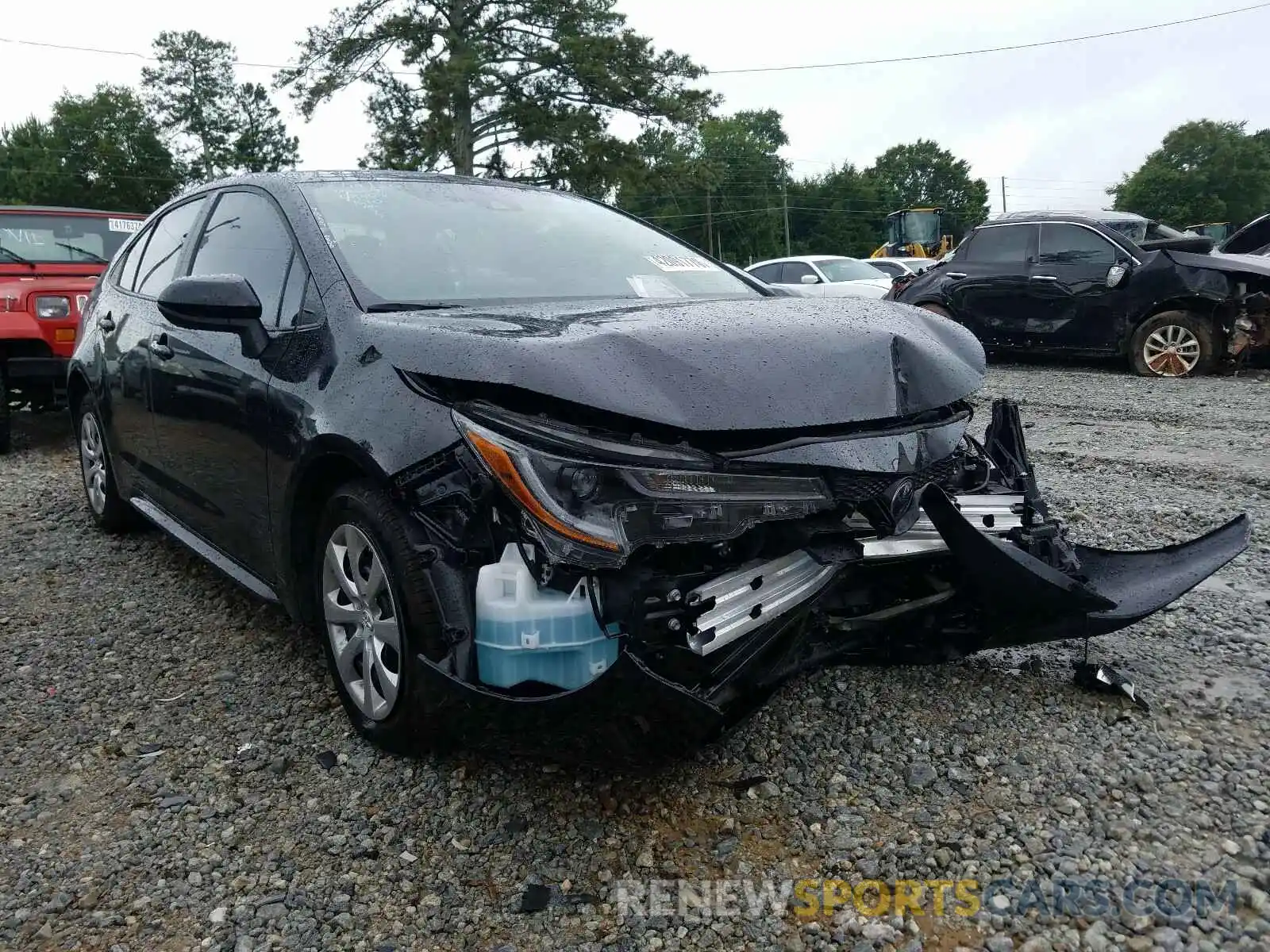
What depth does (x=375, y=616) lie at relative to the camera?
8.02ft

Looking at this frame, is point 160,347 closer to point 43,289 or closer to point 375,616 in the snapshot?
point 375,616

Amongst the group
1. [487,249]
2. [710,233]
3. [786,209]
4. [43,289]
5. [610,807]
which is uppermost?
[786,209]

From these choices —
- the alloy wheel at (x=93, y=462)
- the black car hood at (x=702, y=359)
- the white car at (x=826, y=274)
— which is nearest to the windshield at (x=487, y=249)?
the black car hood at (x=702, y=359)

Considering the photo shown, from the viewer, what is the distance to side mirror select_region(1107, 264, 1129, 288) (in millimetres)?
9289

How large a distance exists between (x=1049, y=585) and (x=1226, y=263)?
8224 millimetres

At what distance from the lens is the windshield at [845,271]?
15562 millimetres

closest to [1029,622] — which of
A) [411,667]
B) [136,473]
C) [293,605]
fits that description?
[411,667]

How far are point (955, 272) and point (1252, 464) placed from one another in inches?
209

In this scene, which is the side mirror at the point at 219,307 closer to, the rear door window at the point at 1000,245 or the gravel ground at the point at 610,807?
the gravel ground at the point at 610,807

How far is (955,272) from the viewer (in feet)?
34.5

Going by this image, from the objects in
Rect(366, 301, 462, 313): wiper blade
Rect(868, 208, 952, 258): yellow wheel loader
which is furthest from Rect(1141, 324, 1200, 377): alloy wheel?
Rect(868, 208, 952, 258): yellow wheel loader

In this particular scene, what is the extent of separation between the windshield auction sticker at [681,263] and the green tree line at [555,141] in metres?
15.3

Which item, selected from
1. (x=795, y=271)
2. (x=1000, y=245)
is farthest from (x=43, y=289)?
(x=795, y=271)

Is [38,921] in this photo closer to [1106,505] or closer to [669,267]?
[669,267]
